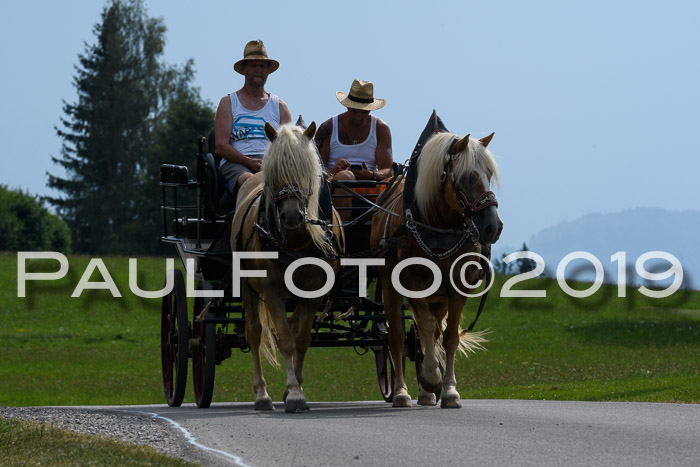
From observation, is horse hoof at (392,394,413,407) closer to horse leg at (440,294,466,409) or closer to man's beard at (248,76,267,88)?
horse leg at (440,294,466,409)

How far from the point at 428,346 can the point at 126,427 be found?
8.17ft

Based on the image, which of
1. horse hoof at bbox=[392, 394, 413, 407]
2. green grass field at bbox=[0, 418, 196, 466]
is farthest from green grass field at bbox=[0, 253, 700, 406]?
green grass field at bbox=[0, 418, 196, 466]

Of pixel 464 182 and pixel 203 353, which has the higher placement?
pixel 464 182

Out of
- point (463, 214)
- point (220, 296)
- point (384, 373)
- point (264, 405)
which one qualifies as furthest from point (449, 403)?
point (384, 373)

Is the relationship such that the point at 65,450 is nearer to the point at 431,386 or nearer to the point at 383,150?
the point at 431,386

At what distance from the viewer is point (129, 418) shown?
9602mm

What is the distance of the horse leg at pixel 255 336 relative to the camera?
406 inches

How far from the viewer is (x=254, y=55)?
11.3 metres

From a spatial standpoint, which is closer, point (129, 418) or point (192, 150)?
point (129, 418)

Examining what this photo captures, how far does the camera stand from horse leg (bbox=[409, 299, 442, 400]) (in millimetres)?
9469

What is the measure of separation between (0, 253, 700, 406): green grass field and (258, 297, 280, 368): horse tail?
447 centimetres

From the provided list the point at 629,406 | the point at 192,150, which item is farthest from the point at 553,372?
the point at 192,150

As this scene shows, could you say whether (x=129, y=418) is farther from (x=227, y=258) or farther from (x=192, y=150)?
(x=192, y=150)

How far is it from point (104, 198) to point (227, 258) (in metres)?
61.2
